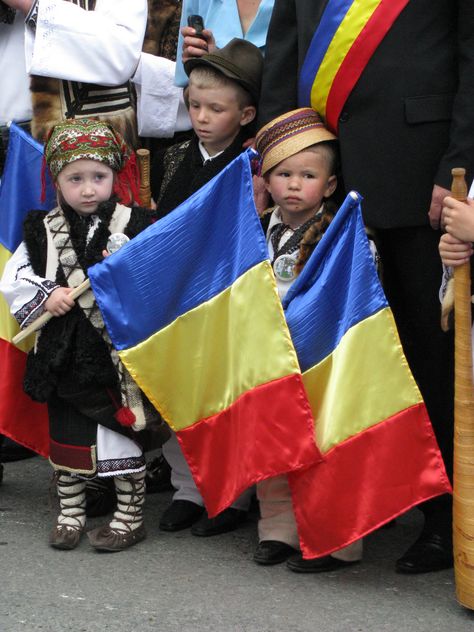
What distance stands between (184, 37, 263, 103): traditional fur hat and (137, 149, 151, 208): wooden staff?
Result: 35 centimetres

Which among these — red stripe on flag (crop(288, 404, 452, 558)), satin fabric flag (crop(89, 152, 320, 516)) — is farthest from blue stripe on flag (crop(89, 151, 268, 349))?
red stripe on flag (crop(288, 404, 452, 558))

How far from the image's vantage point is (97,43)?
4848mm

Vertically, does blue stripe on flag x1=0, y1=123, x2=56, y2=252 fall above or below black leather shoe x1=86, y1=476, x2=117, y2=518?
above

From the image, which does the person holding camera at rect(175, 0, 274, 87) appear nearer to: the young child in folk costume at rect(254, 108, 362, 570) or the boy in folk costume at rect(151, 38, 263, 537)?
the boy in folk costume at rect(151, 38, 263, 537)

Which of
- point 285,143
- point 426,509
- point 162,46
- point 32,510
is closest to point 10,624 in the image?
point 32,510

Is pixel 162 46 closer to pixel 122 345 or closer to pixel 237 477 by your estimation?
pixel 122 345

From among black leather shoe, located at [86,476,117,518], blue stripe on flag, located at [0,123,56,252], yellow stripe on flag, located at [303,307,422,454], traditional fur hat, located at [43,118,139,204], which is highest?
traditional fur hat, located at [43,118,139,204]

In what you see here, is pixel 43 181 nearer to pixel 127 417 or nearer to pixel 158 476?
pixel 127 417

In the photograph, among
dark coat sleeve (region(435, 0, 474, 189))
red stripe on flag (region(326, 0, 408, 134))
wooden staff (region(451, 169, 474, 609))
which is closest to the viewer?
Result: wooden staff (region(451, 169, 474, 609))

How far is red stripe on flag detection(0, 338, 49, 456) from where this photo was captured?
4.80 m

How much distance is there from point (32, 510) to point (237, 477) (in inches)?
42.4

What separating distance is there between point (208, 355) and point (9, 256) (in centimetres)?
102

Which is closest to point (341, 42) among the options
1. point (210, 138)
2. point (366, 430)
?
point (210, 138)

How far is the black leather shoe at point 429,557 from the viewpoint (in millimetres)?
4199
